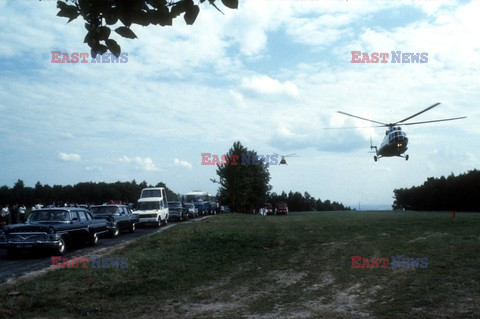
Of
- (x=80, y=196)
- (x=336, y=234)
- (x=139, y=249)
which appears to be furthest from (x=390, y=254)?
(x=80, y=196)

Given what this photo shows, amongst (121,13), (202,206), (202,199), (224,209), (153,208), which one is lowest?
(224,209)

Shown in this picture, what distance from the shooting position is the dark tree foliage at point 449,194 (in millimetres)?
58250

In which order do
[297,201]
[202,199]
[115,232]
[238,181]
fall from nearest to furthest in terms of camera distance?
[115,232] < [202,199] < [238,181] < [297,201]

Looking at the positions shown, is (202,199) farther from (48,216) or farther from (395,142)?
(48,216)

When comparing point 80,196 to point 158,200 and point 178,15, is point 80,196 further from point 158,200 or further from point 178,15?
point 178,15

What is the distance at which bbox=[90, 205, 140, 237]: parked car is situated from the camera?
24.1 meters

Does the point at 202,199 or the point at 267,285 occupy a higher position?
the point at 202,199

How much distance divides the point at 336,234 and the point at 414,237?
351 cm

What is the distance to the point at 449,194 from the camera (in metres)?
63.5

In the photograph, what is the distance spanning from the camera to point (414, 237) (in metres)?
16.8

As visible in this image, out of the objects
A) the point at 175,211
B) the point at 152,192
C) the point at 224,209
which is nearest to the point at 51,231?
the point at 152,192

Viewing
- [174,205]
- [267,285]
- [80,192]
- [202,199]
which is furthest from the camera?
[80,192]

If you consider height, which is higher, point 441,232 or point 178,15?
point 178,15

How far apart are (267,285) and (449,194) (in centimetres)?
6071
